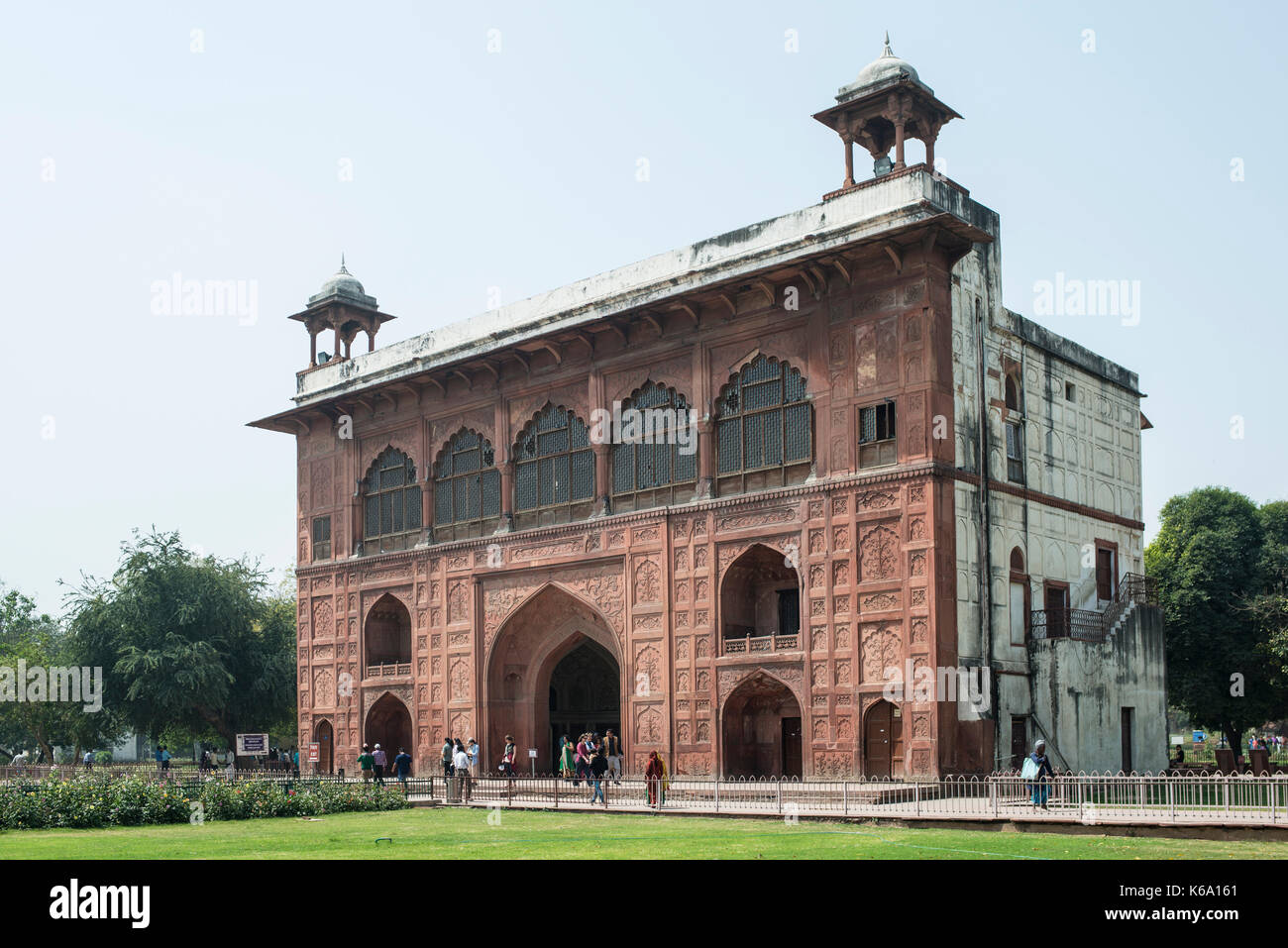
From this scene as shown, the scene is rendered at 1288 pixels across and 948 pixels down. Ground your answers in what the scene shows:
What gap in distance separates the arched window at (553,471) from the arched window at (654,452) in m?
0.90

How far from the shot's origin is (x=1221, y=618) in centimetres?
3806

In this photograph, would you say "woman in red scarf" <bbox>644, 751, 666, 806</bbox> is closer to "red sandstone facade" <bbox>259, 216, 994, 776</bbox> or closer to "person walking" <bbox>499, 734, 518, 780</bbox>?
"red sandstone facade" <bbox>259, 216, 994, 776</bbox>

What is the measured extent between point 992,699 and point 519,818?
910cm

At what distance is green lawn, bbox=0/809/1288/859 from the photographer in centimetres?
1410

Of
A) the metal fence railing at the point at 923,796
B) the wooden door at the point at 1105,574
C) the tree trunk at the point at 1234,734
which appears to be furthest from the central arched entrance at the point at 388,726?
the tree trunk at the point at 1234,734

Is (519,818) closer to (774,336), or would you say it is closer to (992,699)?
(992,699)

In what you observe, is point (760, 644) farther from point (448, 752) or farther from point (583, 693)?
point (583, 693)

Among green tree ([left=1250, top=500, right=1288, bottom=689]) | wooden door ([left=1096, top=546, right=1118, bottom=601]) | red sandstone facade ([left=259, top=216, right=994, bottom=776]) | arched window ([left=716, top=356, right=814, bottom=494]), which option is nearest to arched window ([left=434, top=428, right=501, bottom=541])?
red sandstone facade ([left=259, top=216, right=994, bottom=776])

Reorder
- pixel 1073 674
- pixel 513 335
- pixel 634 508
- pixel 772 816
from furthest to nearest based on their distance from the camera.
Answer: pixel 513 335, pixel 634 508, pixel 1073 674, pixel 772 816

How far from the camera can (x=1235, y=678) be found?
3712cm

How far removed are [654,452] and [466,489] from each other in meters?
6.33

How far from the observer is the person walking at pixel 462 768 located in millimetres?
25141

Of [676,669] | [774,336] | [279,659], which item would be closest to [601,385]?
[774,336]

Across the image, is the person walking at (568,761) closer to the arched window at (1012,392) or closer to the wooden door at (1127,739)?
the wooden door at (1127,739)
